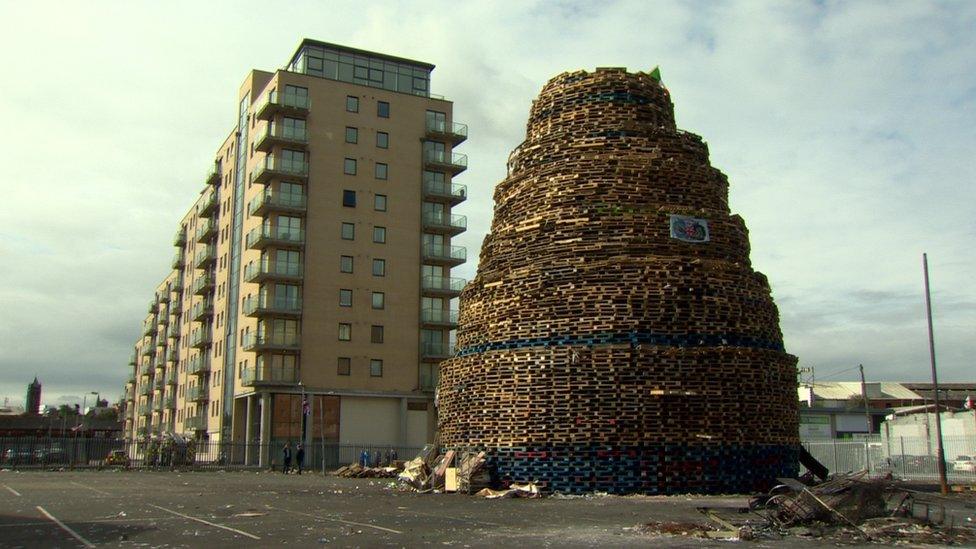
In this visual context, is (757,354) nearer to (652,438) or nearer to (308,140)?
(652,438)

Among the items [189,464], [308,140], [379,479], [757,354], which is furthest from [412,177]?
[757,354]

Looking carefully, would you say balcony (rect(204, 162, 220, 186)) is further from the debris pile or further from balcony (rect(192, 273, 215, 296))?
the debris pile

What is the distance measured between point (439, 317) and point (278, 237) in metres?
12.1

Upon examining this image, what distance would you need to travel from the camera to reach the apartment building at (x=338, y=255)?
56812 mm

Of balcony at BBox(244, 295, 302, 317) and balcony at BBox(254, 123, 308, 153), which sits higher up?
balcony at BBox(254, 123, 308, 153)

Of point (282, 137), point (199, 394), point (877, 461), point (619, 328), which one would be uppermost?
point (282, 137)

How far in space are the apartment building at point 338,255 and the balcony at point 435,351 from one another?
101 mm

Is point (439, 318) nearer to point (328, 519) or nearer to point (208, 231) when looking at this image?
point (208, 231)

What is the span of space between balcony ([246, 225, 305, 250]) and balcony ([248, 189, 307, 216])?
1163mm

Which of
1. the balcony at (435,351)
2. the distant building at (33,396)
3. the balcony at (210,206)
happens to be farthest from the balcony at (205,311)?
the distant building at (33,396)

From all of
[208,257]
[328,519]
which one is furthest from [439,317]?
[328,519]

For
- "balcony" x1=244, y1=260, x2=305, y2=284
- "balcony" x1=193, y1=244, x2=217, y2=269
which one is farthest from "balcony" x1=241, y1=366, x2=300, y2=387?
"balcony" x1=193, y1=244, x2=217, y2=269

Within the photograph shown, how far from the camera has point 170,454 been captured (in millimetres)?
49375

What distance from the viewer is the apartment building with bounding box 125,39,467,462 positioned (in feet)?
186
